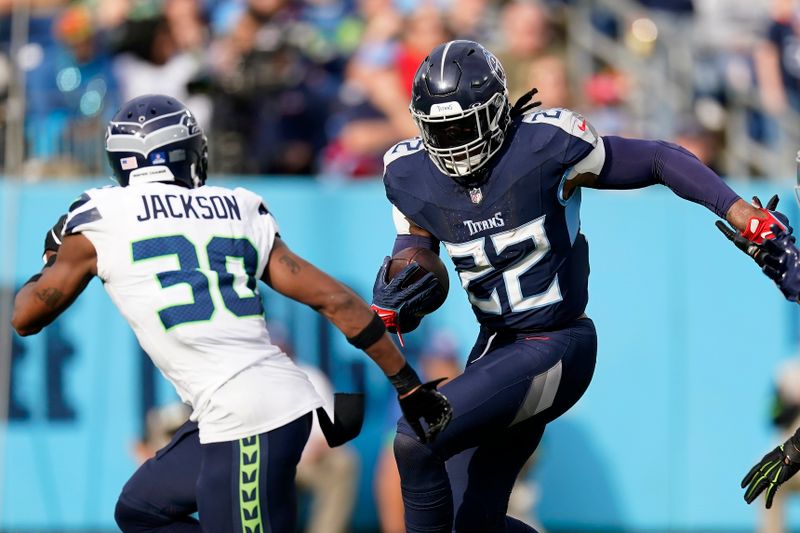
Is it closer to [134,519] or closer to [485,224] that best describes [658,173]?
[485,224]

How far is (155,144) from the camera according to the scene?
5297 mm

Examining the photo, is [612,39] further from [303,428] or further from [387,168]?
[303,428]

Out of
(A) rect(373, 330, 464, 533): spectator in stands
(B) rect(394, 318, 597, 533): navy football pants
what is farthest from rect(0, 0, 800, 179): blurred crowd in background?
(B) rect(394, 318, 597, 533): navy football pants

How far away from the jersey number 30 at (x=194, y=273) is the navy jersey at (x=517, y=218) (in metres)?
0.76

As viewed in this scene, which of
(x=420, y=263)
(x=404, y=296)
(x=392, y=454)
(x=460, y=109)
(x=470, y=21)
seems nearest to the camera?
(x=460, y=109)

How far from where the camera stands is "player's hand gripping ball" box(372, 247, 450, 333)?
17.3ft

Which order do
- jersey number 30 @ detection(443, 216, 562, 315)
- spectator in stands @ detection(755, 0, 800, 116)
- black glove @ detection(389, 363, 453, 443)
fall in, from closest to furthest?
black glove @ detection(389, 363, 453, 443) → jersey number 30 @ detection(443, 216, 562, 315) → spectator in stands @ detection(755, 0, 800, 116)

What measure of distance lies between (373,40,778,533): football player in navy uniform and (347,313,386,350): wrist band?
0.54ft

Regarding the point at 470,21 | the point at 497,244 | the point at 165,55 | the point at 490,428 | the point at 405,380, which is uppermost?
the point at 470,21

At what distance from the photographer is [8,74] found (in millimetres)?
9594

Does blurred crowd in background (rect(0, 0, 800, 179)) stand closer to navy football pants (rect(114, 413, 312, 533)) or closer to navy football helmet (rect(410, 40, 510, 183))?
navy football helmet (rect(410, 40, 510, 183))

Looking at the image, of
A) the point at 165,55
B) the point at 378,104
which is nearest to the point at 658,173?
the point at 378,104

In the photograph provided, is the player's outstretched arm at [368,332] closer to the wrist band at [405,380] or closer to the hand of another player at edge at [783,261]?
Result: the wrist band at [405,380]

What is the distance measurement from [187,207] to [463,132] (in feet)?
3.52
